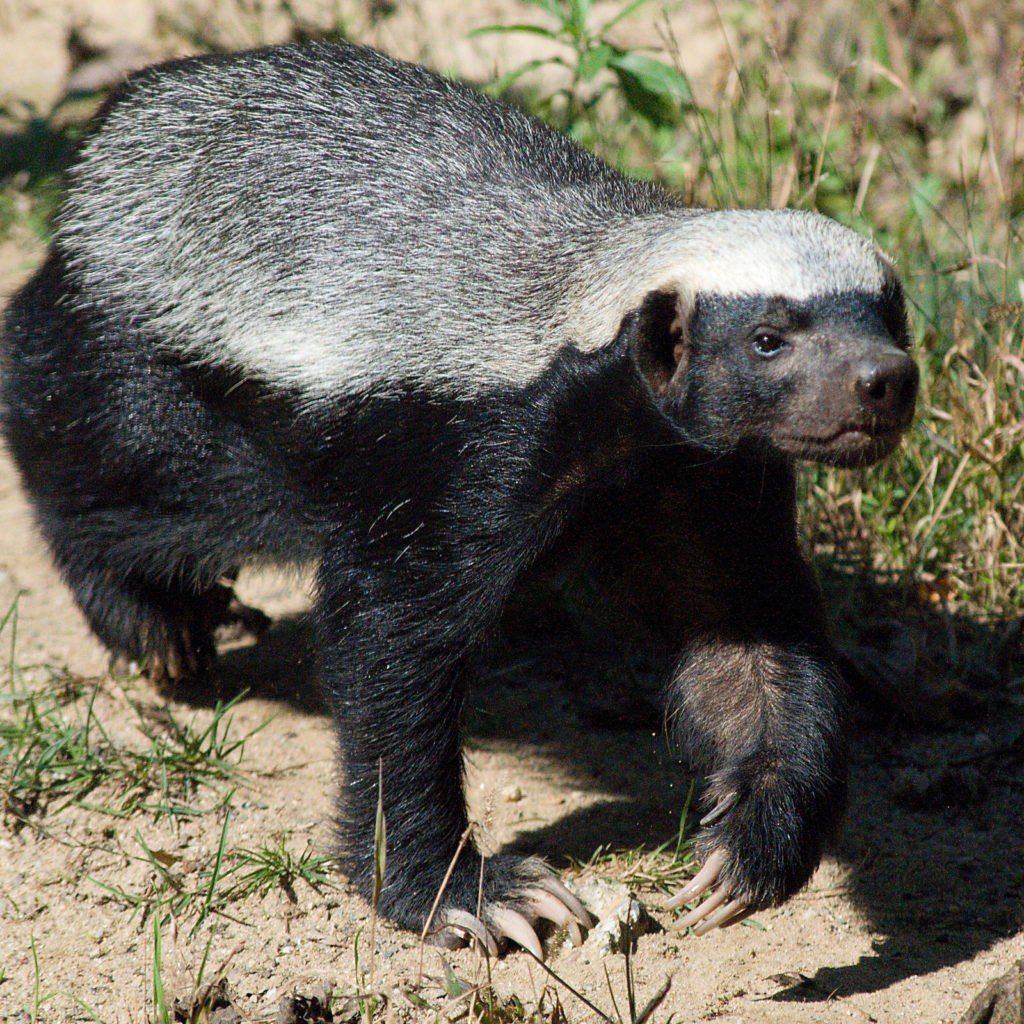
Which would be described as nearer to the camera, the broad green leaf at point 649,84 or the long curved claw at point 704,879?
the long curved claw at point 704,879

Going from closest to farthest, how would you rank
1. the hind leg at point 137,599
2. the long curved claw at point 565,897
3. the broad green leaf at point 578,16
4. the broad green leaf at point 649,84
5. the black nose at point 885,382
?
the black nose at point 885,382, the long curved claw at point 565,897, the hind leg at point 137,599, the broad green leaf at point 578,16, the broad green leaf at point 649,84

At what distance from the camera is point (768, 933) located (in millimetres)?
3811

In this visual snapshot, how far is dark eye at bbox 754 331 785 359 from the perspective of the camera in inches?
126

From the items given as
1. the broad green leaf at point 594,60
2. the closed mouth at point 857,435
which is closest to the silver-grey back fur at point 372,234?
the closed mouth at point 857,435

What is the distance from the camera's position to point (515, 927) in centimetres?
364

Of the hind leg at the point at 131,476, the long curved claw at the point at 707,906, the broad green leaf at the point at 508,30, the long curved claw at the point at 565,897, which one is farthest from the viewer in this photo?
the broad green leaf at the point at 508,30

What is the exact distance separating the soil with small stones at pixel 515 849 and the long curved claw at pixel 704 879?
0.43 ft

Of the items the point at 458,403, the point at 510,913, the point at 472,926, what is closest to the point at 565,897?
the point at 510,913

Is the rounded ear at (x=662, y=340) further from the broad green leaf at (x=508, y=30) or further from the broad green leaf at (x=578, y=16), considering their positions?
the broad green leaf at (x=578, y=16)

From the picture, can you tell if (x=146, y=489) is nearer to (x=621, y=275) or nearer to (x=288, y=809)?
(x=288, y=809)

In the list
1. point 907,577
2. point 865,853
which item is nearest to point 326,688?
point 865,853

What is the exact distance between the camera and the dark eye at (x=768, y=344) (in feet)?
10.5

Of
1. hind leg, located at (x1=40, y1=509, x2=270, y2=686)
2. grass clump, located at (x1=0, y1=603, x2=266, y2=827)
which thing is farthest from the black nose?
hind leg, located at (x1=40, y1=509, x2=270, y2=686)

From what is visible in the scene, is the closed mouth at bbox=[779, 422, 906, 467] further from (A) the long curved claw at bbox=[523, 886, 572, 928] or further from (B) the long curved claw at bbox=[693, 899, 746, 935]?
(A) the long curved claw at bbox=[523, 886, 572, 928]
